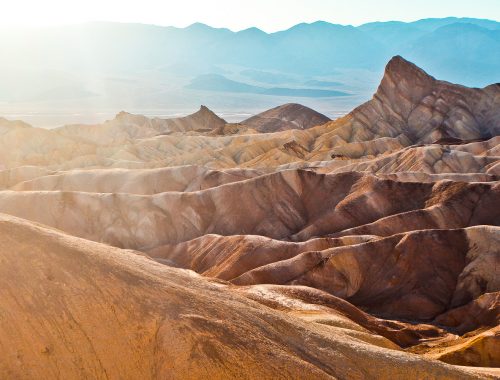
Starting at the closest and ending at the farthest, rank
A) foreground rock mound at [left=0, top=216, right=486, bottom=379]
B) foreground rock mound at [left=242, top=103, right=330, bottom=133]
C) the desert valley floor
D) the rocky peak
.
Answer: foreground rock mound at [left=0, top=216, right=486, bottom=379] < the desert valley floor < the rocky peak < foreground rock mound at [left=242, top=103, right=330, bottom=133]

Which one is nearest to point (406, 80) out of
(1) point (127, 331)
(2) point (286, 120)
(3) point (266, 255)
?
(2) point (286, 120)

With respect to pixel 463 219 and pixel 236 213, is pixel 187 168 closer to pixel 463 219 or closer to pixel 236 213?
pixel 236 213

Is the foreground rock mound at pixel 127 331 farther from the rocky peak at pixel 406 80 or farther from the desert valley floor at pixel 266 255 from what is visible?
the rocky peak at pixel 406 80

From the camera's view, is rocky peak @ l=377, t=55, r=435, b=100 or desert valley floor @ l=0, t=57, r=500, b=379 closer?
desert valley floor @ l=0, t=57, r=500, b=379

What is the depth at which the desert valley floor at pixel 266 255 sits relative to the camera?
618 inches

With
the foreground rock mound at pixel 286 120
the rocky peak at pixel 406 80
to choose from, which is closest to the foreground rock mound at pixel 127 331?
the rocky peak at pixel 406 80

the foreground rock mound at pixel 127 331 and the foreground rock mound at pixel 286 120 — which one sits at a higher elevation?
the foreground rock mound at pixel 127 331

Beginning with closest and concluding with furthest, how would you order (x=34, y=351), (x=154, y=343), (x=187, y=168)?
(x=34, y=351)
(x=154, y=343)
(x=187, y=168)

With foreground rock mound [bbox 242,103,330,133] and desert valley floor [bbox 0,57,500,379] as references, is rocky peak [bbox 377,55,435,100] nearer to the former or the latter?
desert valley floor [bbox 0,57,500,379]

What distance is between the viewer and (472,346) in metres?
26.1

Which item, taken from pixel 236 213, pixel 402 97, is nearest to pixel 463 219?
pixel 236 213

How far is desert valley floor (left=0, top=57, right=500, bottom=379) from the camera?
618 inches

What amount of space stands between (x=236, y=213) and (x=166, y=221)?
19.6 feet

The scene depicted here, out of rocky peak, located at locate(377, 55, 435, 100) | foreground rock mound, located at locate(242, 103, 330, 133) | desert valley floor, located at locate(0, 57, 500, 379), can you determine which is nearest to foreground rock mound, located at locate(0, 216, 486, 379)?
desert valley floor, located at locate(0, 57, 500, 379)
